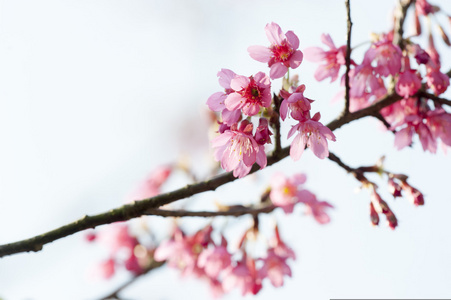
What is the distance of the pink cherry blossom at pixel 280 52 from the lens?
1618 mm

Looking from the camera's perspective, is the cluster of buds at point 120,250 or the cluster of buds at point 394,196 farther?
the cluster of buds at point 120,250

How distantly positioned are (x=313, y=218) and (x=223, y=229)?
0.53 m

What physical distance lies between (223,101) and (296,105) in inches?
9.0

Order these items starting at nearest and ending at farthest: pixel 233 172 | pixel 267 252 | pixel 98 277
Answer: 1. pixel 233 172
2. pixel 267 252
3. pixel 98 277

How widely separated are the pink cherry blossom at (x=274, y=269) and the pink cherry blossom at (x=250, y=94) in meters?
1.39

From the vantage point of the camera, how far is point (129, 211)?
1.68 meters

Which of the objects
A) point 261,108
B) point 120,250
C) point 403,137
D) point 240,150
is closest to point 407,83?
point 403,137

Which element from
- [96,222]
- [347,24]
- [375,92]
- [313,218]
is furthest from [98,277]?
[347,24]

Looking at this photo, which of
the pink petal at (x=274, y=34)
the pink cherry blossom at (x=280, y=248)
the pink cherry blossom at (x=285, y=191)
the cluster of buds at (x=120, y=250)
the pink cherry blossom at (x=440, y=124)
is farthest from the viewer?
the cluster of buds at (x=120, y=250)

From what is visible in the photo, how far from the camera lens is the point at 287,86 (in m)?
1.73

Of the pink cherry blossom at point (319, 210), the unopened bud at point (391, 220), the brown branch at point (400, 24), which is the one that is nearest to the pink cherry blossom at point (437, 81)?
the brown branch at point (400, 24)

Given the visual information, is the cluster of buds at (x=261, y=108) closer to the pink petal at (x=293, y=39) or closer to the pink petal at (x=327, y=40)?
the pink petal at (x=293, y=39)

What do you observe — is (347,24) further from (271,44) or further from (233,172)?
(233,172)

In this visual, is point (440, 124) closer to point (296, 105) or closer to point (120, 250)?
point (296, 105)
